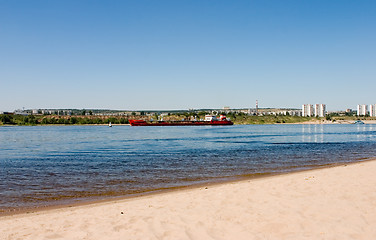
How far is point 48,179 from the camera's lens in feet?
63.4

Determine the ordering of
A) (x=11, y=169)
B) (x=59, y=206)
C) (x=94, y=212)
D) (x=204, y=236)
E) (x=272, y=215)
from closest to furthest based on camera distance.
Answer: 1. (x=204, y=236)
2. (x=272, y=215)
3. (x=94, y=212)
4. (x=59, y=206)
5. (x=11, y=169)

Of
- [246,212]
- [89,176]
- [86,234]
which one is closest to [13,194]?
[89,176]

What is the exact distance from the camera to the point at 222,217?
9.93m

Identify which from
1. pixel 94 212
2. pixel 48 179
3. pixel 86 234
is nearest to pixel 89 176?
pixel 48 179

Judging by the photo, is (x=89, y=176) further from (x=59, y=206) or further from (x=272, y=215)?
(x=272, y=215)

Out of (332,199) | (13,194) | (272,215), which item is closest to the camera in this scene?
(272,215)

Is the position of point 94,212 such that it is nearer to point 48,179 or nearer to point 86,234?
point 86,234

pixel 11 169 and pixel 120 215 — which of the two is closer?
pixel 120 215

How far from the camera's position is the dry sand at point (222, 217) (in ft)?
27.8

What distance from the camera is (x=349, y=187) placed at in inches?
547

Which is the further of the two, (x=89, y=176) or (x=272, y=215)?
(x=89, y=176)

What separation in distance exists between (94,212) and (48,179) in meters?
9.53

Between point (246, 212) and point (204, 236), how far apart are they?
2545 mm

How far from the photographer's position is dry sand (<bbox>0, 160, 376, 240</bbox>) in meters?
8.46
